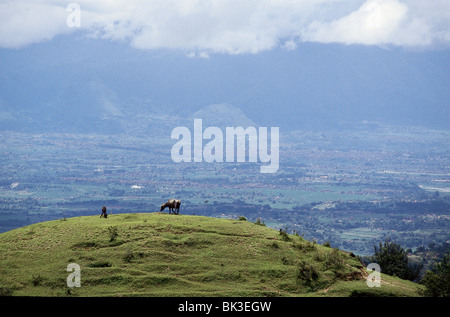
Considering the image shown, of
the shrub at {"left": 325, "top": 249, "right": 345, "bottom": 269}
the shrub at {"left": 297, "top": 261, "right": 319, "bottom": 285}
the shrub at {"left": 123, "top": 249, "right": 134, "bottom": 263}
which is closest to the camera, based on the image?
the shrub at {"left": 297, "top": 261, "right": 319, "bottom": 285}

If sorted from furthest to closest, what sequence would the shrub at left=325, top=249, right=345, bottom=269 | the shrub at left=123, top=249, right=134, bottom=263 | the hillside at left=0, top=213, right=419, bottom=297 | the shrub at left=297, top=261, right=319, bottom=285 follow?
1. the shrub at left=325, top=249, right=345, bottom=269
2. the shrub at left=123, top=249, right=134, bottom=263
3. the shrub at left=297, top=261, right=319, bottom=285
4. the hillside at left=0, top=213, right=419, bottom=297

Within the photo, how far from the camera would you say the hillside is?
84.2 feet

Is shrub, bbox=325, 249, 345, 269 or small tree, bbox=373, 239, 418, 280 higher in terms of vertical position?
shrub, bbox=325, 249, 345, 269

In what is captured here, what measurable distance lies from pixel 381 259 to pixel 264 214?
474ft

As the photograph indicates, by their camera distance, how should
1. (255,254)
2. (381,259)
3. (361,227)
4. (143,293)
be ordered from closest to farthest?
(143,293) < (255,254) < (381,259) < (361,227)

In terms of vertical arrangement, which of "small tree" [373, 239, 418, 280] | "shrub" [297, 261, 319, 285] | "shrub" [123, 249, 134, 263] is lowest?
"small tree" [373, 239, 418, 280]

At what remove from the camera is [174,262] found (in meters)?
27.6

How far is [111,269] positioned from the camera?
87.6ft

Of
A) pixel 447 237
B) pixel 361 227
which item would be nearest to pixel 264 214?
pixel 361 227

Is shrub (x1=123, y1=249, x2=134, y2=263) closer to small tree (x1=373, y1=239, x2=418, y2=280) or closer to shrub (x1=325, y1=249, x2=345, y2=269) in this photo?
shrub (x1=325, y1=249, x2=345, y2=269)

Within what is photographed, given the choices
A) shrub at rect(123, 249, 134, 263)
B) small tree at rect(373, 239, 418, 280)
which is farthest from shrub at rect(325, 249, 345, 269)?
small tree at rect(373, 239, 418, 280)

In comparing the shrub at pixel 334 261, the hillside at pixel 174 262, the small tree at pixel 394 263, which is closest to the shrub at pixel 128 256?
the hillside at pixel 174 262
